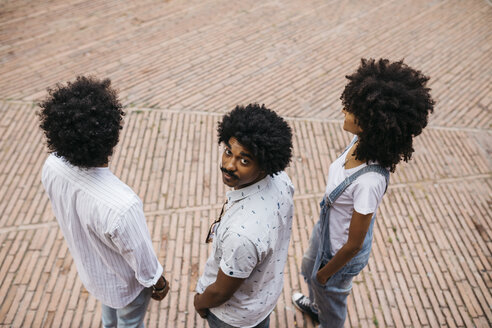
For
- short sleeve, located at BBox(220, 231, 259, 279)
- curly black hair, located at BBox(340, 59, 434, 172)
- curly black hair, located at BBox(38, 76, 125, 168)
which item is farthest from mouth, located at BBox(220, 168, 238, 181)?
curly black hair, located at BBox(340, 59, 434, 172)

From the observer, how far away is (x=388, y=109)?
1904 mm

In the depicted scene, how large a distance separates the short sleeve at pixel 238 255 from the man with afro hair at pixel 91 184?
1.63 feet

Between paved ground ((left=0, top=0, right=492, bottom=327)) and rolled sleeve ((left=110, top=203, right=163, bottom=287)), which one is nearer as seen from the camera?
rolled sleeve ((left=110, top=203, right=163, bottom=287))

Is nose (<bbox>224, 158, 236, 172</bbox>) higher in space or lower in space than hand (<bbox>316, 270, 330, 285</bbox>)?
higher

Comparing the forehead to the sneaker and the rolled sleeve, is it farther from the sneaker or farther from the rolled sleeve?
the sneaker

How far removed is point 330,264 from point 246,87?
363 cm

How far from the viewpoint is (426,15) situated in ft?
24.1

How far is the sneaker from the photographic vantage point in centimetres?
304

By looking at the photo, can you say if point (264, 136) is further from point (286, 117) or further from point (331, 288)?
point (286, 117)

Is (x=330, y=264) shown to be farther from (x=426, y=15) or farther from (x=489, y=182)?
(x=426, y=15)

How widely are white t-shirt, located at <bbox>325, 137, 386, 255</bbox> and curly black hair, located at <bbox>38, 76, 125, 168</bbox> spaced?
4.17 ft

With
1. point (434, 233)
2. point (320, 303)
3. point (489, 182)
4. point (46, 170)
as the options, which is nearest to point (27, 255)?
point (46, 170)

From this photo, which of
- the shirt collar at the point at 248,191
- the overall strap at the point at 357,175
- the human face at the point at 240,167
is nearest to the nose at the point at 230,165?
the human face at the point at 240,167

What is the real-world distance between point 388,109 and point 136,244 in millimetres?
1470
